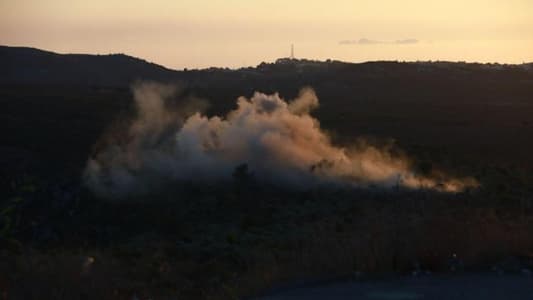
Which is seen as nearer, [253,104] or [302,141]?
[302,141]

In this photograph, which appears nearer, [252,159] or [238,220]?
[238,220]

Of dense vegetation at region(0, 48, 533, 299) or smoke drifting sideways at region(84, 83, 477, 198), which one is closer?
dense vegetation at region(0, 48, 533, 299)

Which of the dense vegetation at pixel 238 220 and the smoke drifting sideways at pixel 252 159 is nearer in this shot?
the dense vegetation at pixel 238 220

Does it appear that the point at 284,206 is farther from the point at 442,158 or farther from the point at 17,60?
the point at 17,60

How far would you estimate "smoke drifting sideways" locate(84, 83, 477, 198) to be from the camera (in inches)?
1287

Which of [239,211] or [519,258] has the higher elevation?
[519,258]

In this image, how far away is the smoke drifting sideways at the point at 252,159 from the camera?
107 ft

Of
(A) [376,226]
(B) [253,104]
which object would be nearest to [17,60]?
(B) [253,104]

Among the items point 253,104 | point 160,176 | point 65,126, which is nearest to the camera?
point 160,176

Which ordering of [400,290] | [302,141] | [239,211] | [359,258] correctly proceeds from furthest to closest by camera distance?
[302,141], [239,211], [359,258], [400,290]

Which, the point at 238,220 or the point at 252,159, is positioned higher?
the point at 252,159

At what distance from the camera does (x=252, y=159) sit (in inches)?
1387

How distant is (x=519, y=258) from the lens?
43.4 ft

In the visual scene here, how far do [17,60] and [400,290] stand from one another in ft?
502
